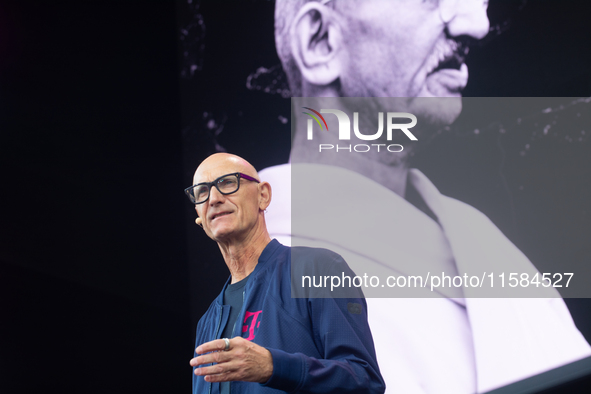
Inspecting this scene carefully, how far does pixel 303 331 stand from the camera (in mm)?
1312

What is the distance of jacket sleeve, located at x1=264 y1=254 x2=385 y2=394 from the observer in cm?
107

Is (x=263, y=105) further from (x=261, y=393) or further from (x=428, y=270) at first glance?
(x=261, y=393)

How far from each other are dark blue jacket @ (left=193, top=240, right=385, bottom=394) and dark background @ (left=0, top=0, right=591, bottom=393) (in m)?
0.77

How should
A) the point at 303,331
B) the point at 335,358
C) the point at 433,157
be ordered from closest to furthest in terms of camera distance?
the point at 335,358 < the point at 303,331 < the point at 433,157

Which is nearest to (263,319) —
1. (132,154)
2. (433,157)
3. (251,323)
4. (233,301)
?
(251,323)

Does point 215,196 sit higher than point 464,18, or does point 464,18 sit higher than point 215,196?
point 464,18

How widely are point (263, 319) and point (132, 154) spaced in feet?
4.38

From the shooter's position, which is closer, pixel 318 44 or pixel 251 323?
pixel 251 323

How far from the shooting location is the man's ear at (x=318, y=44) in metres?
2.22

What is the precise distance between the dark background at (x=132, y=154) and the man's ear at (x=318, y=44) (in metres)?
0.15

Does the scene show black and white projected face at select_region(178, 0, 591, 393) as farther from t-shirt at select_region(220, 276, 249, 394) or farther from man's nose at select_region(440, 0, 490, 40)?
t-shirt at select_region(220, 276, 249, 394)

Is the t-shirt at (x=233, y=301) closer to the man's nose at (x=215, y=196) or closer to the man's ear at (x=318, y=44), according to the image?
the man's nose at (x=215, y=196)

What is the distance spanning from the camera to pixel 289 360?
108 cm

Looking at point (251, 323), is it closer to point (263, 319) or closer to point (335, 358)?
point (263, 319)
